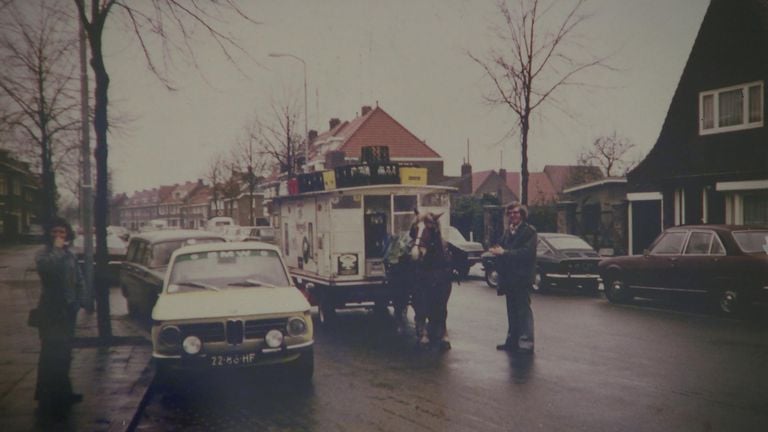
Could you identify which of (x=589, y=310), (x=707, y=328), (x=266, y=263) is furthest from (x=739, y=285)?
(x=266, y=263)

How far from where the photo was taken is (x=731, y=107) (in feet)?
54.6

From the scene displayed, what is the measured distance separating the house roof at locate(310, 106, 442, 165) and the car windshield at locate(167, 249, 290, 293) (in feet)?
23.9

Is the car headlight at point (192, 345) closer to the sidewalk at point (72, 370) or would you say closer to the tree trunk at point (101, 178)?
the sidewalk at point (72, 370)

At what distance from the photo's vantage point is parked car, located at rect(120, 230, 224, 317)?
10.7 meters

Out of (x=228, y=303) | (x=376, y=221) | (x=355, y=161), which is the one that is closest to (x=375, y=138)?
(x=355, y=161)

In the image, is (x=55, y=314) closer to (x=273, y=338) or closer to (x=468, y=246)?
(x=273, y=338)

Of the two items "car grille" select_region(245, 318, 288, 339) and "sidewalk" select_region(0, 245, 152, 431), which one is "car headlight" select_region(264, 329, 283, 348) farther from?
"sidewalk" select_region(0, 245, 152, 431)

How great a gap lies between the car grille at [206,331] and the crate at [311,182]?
5118mm

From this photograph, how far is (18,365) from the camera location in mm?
7430

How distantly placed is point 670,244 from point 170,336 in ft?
32.3

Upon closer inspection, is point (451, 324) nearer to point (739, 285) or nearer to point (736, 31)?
point (739, 285)

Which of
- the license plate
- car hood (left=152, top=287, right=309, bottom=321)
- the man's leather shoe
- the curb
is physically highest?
car hood (left=152, top=287, right=309, bottom=321)

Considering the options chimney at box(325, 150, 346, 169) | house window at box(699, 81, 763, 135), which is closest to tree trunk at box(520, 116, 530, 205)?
house window at box(699, 81, 763, 135)

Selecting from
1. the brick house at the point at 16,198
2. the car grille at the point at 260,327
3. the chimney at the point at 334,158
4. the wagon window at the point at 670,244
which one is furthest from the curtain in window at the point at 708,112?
the brick house at the point at 16,198
